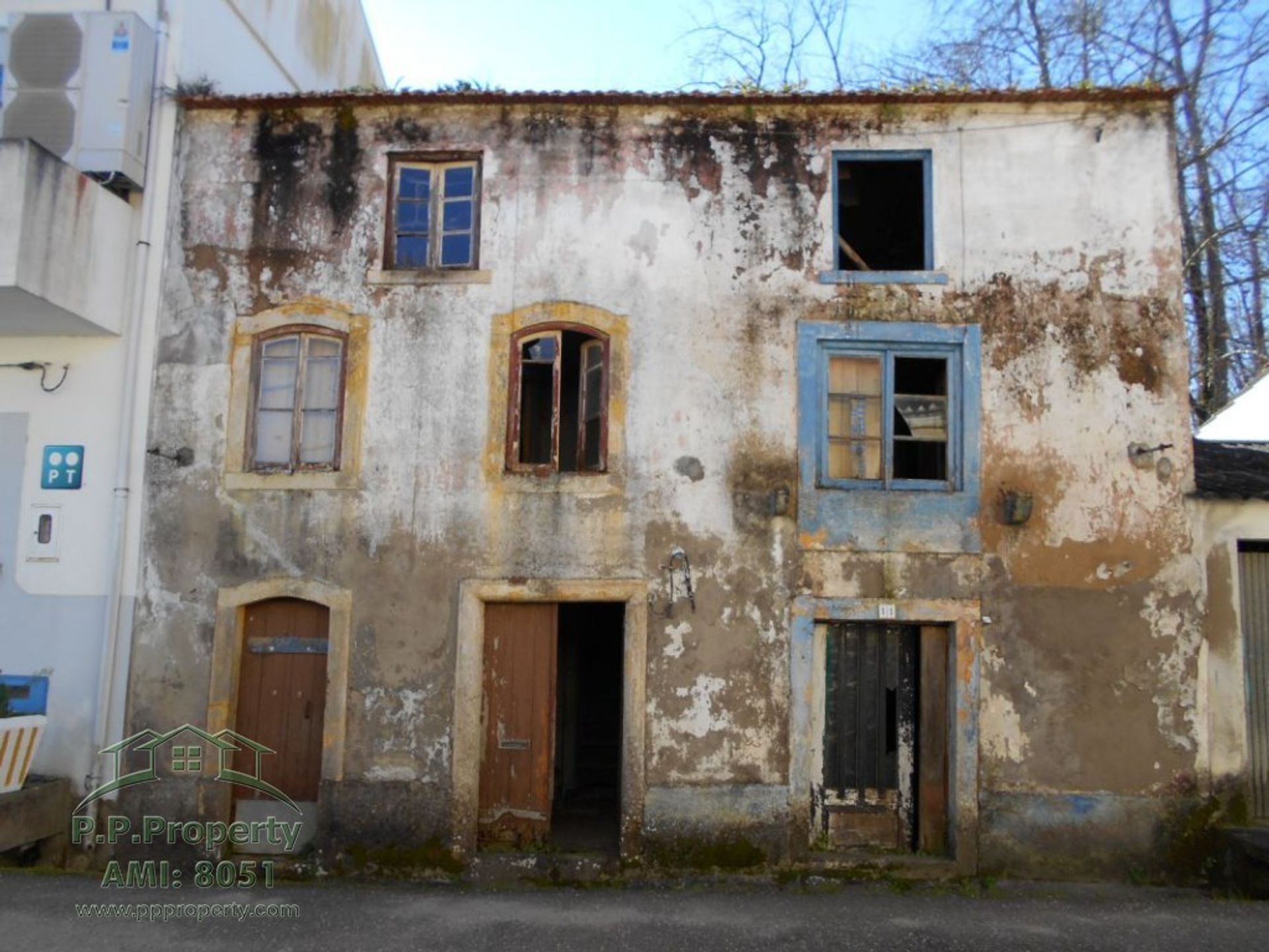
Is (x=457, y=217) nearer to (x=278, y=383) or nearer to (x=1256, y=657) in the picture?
(x=278, y=383)

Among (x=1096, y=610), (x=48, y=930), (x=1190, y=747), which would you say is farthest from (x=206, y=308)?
(x=1190, y=747)

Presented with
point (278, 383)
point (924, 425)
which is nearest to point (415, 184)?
point (278, 383)

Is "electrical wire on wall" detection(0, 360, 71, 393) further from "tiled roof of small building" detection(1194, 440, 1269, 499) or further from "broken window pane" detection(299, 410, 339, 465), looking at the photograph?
"tiled roof of small building" detection(1194, 440, 1269, 499)

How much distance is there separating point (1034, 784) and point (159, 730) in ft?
26.1

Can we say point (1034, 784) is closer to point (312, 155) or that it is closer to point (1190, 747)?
point (1190, 747)

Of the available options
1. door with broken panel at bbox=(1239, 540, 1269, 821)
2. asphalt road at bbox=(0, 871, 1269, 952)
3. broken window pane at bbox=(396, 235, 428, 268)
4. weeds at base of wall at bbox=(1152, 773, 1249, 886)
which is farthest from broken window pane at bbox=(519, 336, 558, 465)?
door with broken panel at bbox=(1239, 540, 1269, 821)

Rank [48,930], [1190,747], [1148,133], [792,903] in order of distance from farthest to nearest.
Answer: [1148,133], [1190,747], [792,903], [48,930]

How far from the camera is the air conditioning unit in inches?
382

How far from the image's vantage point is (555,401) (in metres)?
9.71

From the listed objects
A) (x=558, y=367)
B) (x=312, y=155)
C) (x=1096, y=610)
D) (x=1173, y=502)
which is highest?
(x=312, y=155)

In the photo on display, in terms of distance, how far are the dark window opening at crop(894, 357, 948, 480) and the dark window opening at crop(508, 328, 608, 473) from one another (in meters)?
2.81

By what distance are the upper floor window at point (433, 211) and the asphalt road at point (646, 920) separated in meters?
5.79

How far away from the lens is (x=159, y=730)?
9430 mm

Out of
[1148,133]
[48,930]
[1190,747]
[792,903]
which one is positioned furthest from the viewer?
[1148,133]
